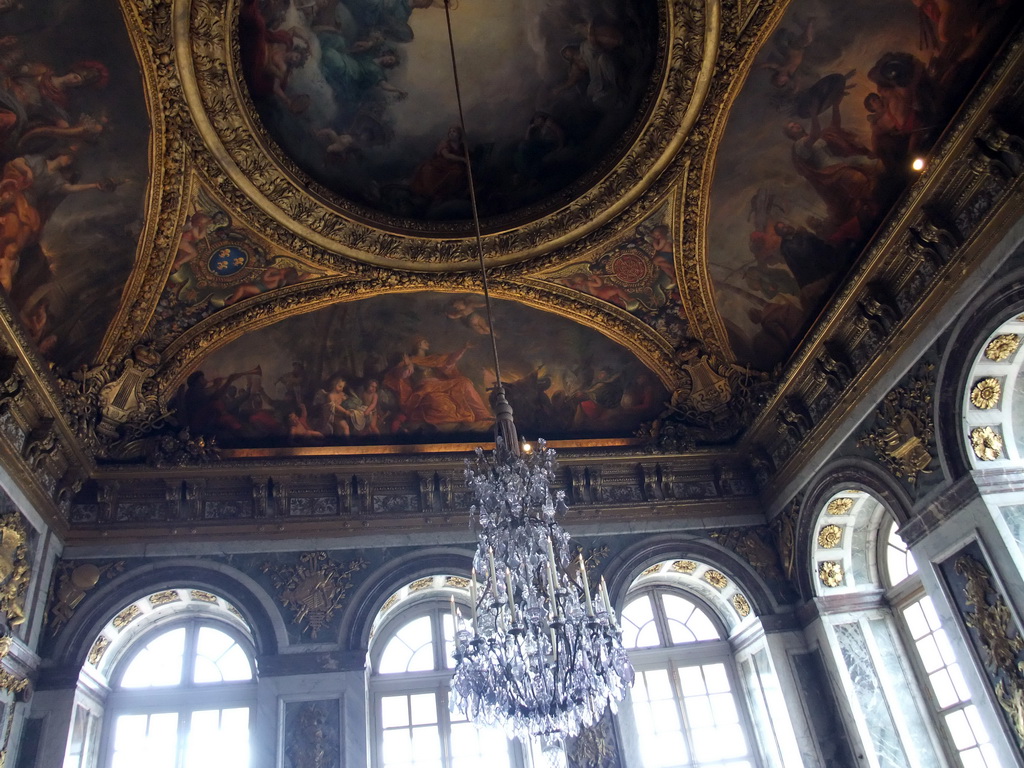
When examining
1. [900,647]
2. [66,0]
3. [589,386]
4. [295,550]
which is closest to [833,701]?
[900,647]

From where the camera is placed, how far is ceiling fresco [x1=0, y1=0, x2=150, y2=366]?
7.61 m

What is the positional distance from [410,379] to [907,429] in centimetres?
638

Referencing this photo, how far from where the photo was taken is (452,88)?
9.94 meters

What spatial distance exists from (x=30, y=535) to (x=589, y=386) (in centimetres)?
729

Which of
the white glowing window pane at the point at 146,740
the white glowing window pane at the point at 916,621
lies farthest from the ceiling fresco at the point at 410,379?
the white glowing window pane at the point at 916,621

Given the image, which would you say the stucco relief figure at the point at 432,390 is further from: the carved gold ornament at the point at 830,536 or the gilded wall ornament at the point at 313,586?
the carved gold ornament at the point at 830,536

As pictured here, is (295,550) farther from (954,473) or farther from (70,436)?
(954,473)

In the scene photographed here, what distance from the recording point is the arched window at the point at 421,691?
10312mm

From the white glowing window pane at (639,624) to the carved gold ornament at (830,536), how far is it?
2.65 meters

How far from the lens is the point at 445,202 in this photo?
10.8 m

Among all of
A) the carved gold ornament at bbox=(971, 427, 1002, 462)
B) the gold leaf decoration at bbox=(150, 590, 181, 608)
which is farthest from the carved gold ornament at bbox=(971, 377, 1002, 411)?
→ the gold leaf decoration at bbox=(150, 590, 181, 608)

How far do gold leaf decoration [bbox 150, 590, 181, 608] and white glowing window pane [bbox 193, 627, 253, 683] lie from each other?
0.74m

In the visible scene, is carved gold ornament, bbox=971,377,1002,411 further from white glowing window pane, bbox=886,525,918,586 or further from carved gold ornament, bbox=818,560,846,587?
carved gold ornament, bbox=818,560,846,587

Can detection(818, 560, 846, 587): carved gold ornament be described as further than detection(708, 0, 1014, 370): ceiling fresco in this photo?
Yes
